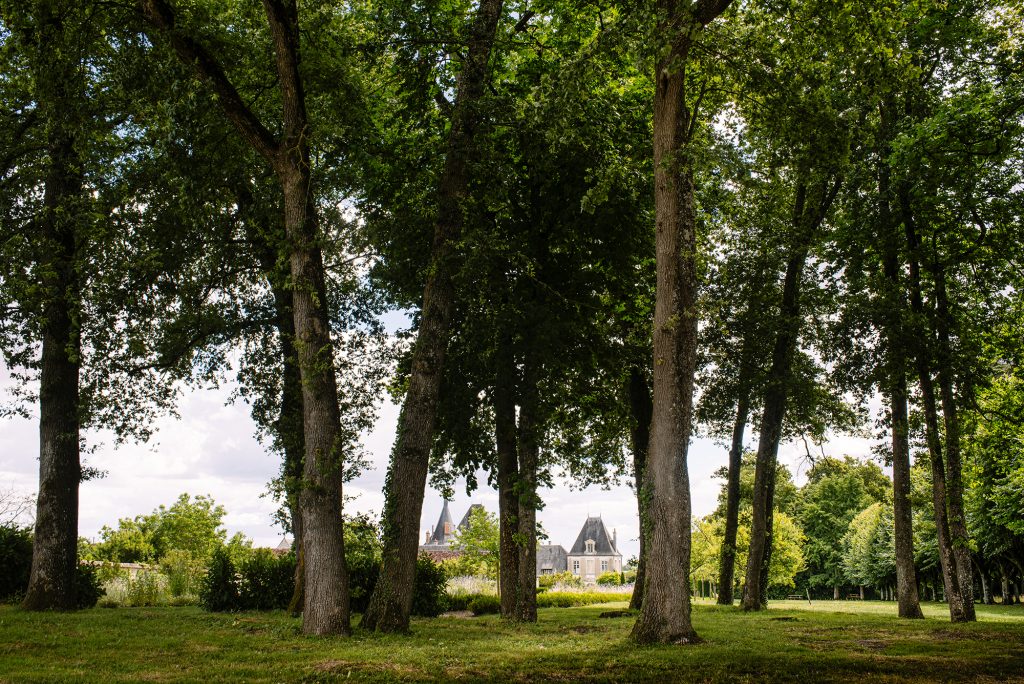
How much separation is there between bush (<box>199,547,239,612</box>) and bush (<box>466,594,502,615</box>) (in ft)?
24.1

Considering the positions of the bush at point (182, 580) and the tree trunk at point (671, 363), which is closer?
the tree trunk at point (671, 363)

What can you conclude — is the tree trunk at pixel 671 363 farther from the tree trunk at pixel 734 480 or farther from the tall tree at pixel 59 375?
the tree trunk at pixel 734 480

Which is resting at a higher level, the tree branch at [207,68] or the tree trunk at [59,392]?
the tree branch at [207,68]

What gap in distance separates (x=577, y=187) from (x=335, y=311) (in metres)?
8.68

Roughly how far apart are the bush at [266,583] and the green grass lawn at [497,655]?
7214 millimetres

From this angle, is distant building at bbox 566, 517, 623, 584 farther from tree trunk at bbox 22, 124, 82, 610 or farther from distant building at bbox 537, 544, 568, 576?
tree trunk at bbox 22, 124, 82, 610

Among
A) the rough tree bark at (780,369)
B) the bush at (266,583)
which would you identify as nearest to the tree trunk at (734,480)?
the rough tree bark at (780,369)

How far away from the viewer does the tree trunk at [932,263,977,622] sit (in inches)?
659

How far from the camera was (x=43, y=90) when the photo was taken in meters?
13.4

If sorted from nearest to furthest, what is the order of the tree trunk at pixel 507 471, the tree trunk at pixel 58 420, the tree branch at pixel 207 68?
the tree branch at pixel 207 68 < the tree trunk at pixel 507 471 < the tree trunk at pixel 58 420

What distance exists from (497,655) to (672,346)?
16.8ft

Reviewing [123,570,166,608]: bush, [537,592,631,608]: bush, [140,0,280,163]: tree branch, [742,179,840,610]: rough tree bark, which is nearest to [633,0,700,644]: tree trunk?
[140,0,280,163]: tree branch

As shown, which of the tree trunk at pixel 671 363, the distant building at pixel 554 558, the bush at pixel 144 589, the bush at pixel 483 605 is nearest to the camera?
the tree trunk at pixel 671 363

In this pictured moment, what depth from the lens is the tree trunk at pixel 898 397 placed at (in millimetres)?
18094
